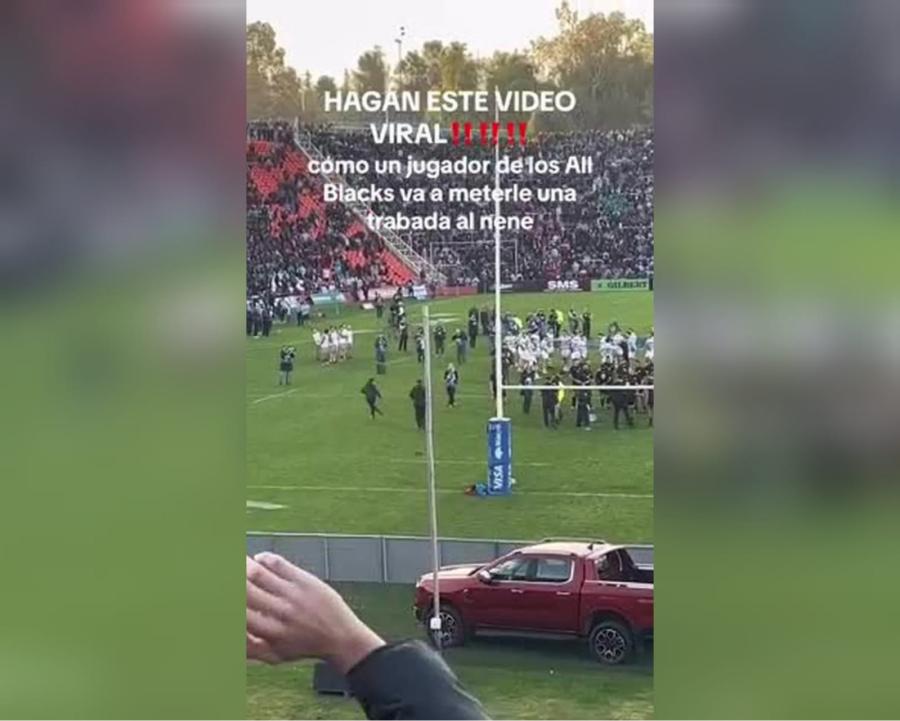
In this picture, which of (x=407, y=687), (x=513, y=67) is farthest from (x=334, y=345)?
(x=407, y=687)

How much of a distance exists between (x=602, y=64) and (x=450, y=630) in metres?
1.31

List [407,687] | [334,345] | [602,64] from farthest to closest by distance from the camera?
[334,345]
[602,64]
[407,687]

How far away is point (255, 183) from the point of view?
2766 millimetres

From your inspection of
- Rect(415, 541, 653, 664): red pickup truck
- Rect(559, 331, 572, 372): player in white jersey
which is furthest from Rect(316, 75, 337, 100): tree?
Rect(415, 541, 653, 664): red pickup truck

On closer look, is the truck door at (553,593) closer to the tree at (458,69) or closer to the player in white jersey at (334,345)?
the player in white jersey at (334,345)

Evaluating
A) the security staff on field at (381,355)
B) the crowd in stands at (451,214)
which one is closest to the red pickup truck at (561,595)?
the security staff on field at (381,355)

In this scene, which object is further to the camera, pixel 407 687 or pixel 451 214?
pixel 451 214

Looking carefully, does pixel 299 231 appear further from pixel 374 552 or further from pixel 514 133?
pixel 374 552

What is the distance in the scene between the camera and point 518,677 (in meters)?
2.75

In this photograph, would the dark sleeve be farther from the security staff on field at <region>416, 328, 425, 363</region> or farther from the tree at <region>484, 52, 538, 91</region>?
the tree at <region>484, 52, 538, 91</region>

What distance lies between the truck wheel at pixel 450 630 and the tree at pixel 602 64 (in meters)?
1.13
